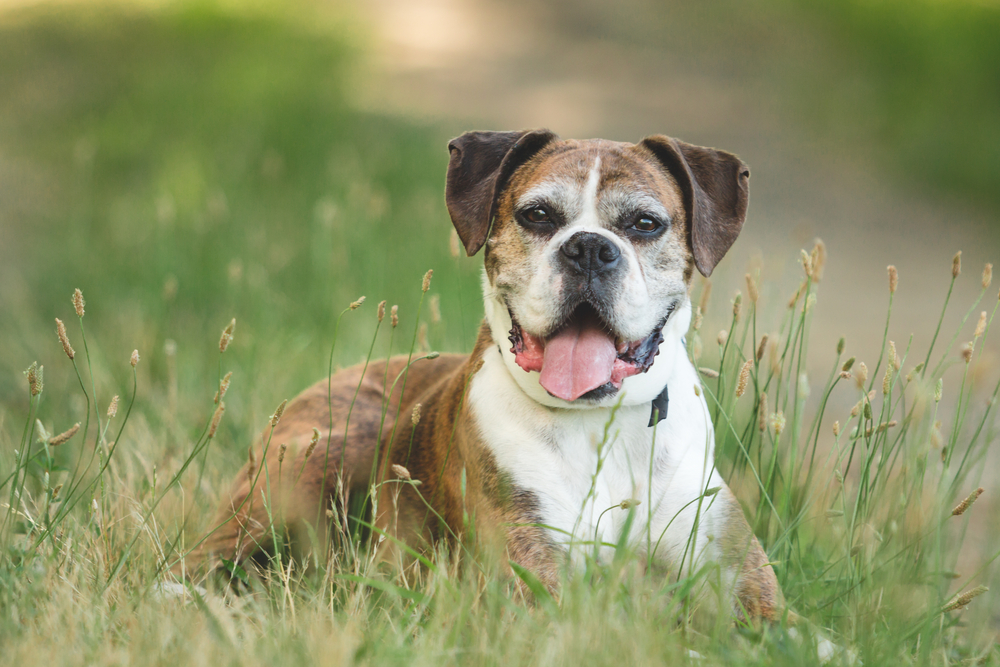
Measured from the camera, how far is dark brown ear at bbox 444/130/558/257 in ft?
10.7

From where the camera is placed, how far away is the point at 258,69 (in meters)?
10.4

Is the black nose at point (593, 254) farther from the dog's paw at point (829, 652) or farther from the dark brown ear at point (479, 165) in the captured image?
the dog's paw at point (829, 652)

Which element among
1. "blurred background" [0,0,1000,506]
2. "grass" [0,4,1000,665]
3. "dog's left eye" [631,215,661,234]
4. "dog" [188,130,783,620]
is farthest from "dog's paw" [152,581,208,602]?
"dog's left eye" [631,215,661,234]

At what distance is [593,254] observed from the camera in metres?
2.89

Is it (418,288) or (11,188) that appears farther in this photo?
(11,188)

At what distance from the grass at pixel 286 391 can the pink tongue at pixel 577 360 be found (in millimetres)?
293

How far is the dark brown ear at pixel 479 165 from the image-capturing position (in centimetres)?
325

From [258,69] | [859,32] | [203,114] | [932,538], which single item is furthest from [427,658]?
[859,32]

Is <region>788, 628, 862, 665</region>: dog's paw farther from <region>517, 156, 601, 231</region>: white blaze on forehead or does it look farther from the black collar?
<region>517, 156, 601, 231</region>: white blaze on forehead

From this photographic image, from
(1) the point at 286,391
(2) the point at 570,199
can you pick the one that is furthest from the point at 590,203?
(1) the point at 286,391

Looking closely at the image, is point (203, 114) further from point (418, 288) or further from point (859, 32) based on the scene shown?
point (859, 32)

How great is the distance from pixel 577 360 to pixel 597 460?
319mm

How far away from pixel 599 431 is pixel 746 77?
14.3 meters

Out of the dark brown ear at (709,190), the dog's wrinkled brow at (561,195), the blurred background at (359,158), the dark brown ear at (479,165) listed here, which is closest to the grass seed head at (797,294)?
the dark brown ear at (709,190)
